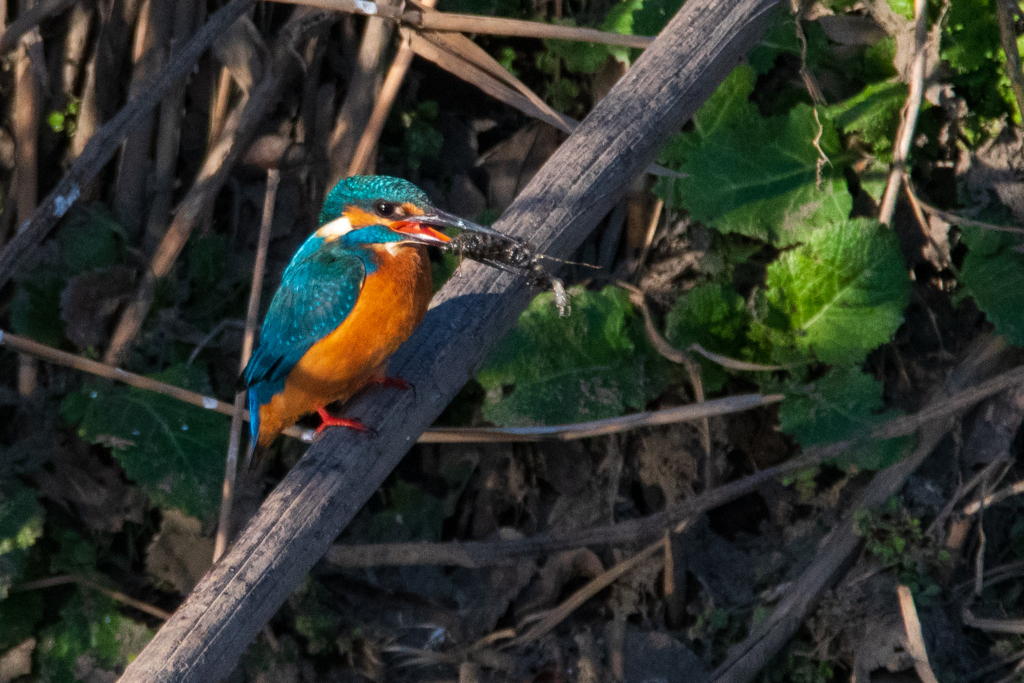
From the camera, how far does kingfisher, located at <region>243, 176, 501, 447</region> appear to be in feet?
7.72

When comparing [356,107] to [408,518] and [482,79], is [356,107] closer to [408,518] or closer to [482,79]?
[482,79]

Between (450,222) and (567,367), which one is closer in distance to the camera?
(450,222)

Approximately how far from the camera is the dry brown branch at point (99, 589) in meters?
3.26

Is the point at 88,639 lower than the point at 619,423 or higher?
lower

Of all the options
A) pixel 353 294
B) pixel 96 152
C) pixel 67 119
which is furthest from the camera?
pixel 67 119

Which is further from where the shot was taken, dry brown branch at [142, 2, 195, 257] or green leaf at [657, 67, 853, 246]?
dry brown branch at [142, 2, 195, 257]

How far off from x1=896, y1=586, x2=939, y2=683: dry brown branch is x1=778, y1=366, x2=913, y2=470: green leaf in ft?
1.40

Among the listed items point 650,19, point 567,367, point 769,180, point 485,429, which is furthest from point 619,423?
point 650,19

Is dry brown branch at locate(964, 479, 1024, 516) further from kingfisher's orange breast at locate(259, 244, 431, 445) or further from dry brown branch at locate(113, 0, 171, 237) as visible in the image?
dry brown branch at locate(113, 0, 171, 237)

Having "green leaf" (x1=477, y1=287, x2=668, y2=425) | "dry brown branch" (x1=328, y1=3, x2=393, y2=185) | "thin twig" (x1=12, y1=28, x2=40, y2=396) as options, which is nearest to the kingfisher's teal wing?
"green leaf" (x1=477, y1=287, x2=668, y2=425)

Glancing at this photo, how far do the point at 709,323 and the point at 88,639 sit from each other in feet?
8.36

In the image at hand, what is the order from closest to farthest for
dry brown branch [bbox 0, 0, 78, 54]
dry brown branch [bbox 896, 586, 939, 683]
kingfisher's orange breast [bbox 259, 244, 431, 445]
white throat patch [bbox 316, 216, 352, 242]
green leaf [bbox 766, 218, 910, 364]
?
kingfisher's orange breast [bbox 259, 244, 431, 445] → white throat patch [bbox 316, 216, 352, 242] → dry brown branch [bbox 896, 586, 939, 683] → dry brown branch [bbox 0, 0, 78, 54] → green leaf [bbox 766, 218, 910, 364]

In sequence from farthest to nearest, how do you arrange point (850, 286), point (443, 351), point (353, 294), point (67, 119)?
point (67, 119)
point (850, 286)
point (443, 351)
point (353, 294)

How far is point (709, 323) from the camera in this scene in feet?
11.1
